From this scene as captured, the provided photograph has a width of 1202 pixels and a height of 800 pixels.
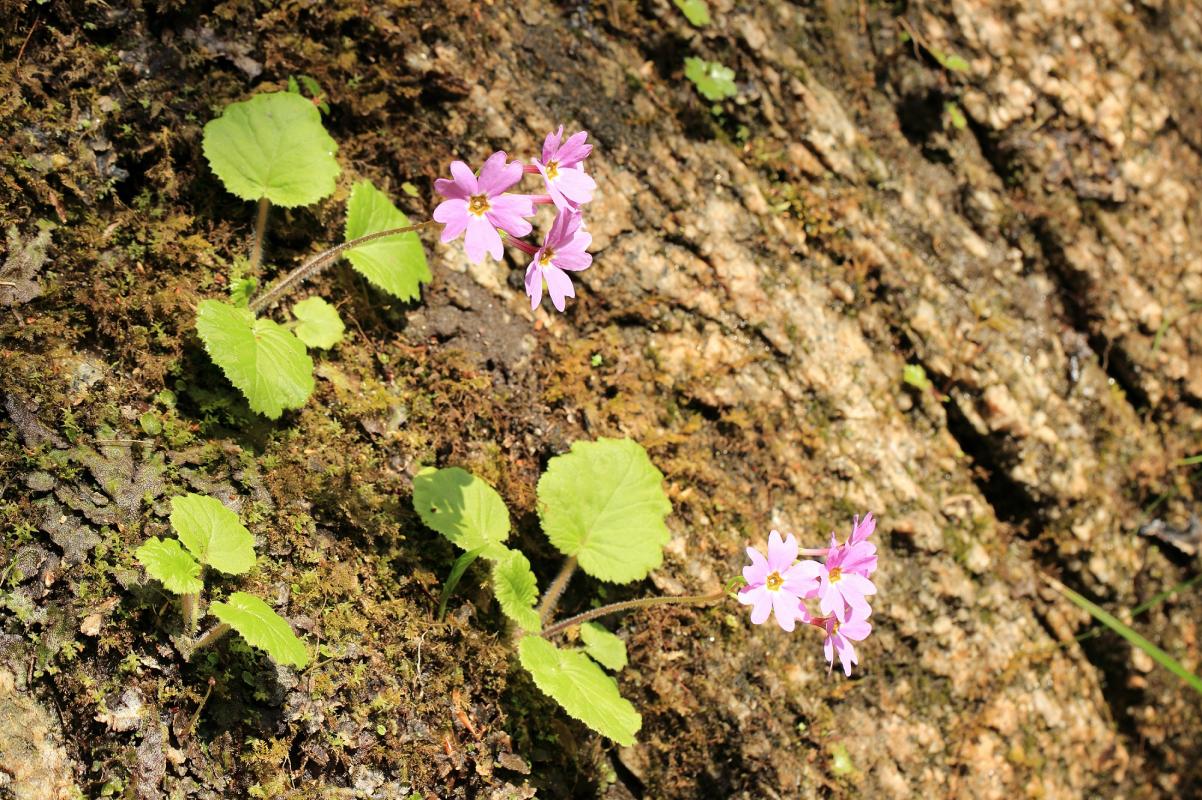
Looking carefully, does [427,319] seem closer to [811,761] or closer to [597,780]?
[597,780]

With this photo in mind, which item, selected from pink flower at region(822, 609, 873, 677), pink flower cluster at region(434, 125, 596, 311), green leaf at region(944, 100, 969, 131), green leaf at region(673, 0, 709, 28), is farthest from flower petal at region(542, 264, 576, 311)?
green leaf at region(944, 100, 969, 131)

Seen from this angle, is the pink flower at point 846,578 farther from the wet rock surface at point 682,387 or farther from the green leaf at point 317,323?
the green leaf at point 317,323

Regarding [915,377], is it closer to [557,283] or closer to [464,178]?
[557,283]

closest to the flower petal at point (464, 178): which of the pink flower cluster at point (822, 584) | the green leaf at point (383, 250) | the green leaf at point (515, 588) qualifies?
the green leaf at point (383, 250)

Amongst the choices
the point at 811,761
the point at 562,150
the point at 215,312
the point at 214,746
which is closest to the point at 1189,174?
the point at 811,761

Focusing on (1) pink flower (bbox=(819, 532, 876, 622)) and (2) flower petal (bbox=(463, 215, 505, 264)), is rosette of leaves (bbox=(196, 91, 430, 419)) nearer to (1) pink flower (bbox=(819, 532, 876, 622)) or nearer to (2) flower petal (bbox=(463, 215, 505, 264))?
(2) flower petal (bbox=(463, 215, 505, 264))

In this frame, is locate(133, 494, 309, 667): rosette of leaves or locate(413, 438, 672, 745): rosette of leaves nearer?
locate(133, 494, 309, 667): rosette of leaves

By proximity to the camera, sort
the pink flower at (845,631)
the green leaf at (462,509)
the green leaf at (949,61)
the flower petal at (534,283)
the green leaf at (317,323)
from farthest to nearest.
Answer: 1. the green leaf at (949,61)
2. the green leaf at (317,323)
3. the green leaf at (462,509)
4. the pink flower at (845,631)
5. the flower petal at (534,283)

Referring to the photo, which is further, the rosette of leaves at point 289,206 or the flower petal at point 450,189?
the rosette of leaves at point 289,206
